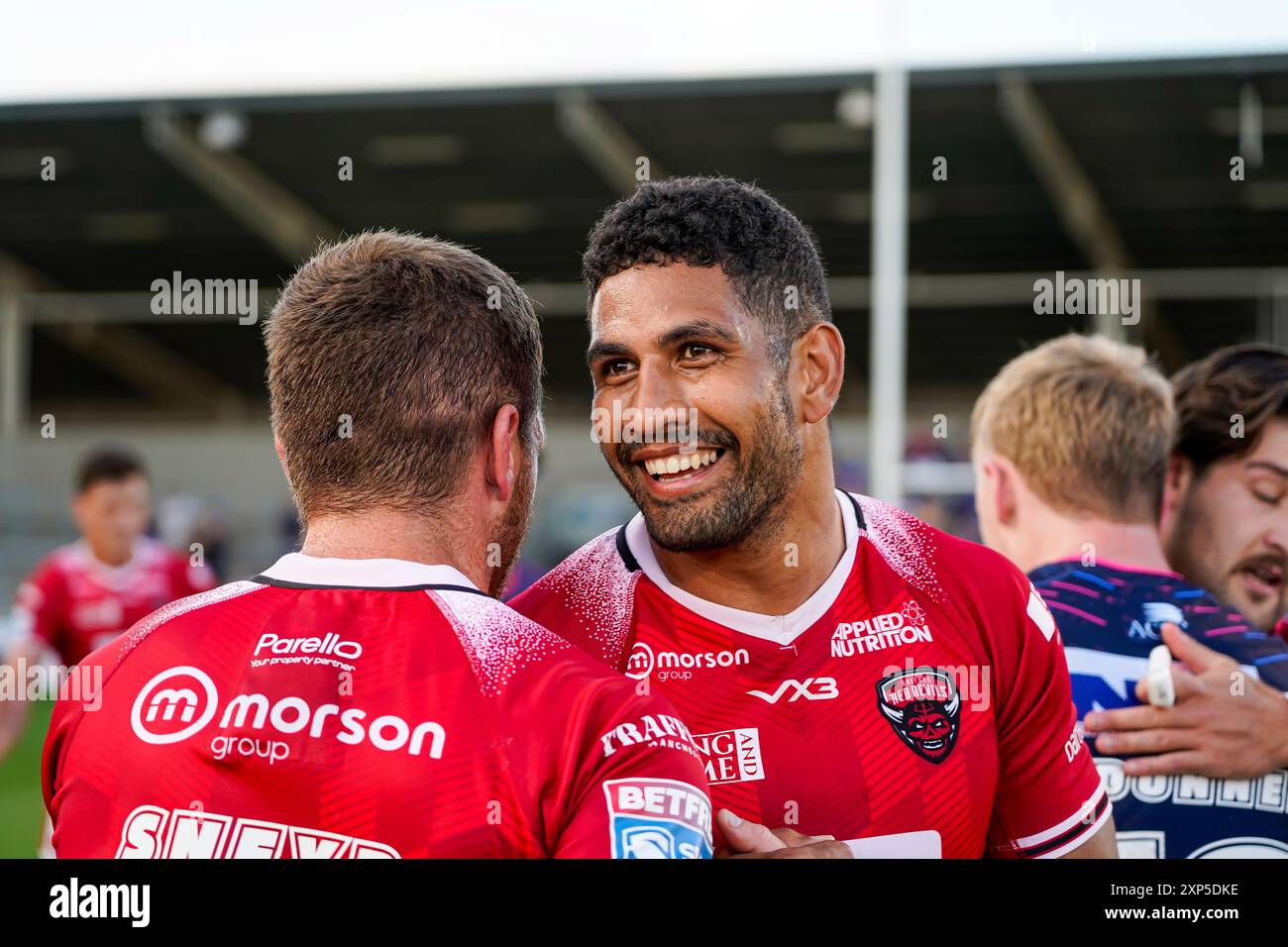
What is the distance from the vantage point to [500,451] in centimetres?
206

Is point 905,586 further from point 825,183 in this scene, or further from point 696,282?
point 825,183

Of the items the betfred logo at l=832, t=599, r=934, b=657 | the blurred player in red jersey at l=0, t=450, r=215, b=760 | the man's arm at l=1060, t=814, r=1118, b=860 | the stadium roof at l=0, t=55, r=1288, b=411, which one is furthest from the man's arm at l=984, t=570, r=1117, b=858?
the stadium roof at l=0, t=55, r=1288, b=411

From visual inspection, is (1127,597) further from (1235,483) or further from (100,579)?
(100,579)

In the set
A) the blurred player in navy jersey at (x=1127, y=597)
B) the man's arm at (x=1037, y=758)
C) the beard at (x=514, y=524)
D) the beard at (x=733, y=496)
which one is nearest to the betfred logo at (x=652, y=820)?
the beard at (x=514, y=524)

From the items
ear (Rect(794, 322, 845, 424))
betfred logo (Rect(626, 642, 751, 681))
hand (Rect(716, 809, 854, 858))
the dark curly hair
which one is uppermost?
the dark curly hair

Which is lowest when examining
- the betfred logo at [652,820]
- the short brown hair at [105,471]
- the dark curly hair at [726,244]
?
the betfred logo at [652,820]

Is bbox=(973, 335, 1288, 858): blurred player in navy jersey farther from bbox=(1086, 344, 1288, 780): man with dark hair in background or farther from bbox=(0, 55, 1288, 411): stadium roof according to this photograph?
bbox=(0, 55, 1288, 411): stadium roof

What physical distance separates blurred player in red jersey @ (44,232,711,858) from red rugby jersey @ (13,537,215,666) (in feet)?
15.9

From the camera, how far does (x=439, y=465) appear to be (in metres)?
2.00

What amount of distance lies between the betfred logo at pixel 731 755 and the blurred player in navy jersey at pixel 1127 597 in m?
0.83

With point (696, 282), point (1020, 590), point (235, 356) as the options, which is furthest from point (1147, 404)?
point (235, 356)

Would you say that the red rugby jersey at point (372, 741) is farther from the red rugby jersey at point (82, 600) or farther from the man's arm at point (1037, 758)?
the red rugby jersey at point (82, 600)

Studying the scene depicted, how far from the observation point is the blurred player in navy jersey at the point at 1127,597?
8.63 ft

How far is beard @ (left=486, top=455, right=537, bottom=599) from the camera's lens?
214cm
